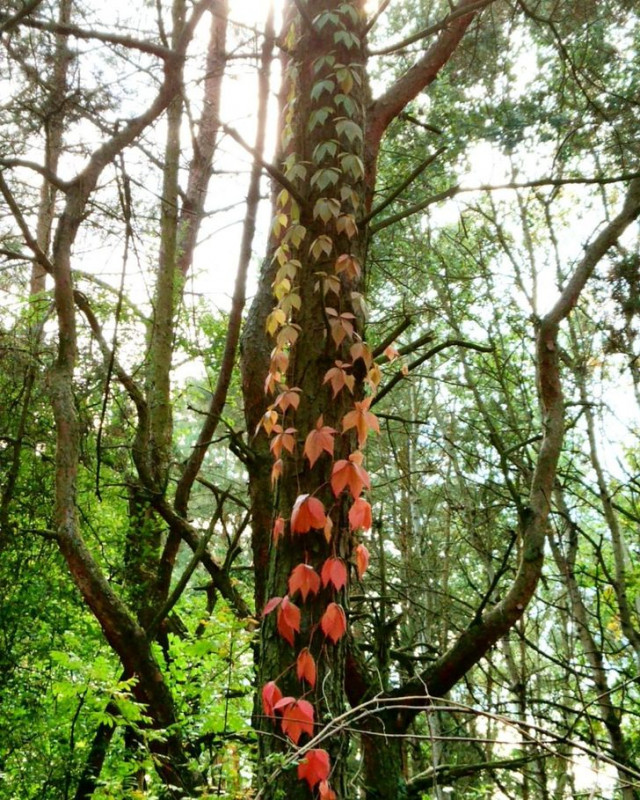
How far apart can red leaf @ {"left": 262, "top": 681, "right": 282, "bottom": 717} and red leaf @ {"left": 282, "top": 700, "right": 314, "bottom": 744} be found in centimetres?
5

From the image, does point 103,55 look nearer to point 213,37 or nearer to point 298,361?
point 298,361

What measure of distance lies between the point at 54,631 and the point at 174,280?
3.34 meters

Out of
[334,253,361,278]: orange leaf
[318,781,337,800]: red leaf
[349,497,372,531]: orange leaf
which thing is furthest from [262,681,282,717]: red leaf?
[334,253,361,278]: orange leaf

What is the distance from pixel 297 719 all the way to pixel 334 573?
44 cm

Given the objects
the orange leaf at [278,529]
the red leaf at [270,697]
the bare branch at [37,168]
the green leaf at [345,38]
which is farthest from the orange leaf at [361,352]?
the bare branch at [37,168]

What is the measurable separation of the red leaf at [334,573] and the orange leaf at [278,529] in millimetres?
212

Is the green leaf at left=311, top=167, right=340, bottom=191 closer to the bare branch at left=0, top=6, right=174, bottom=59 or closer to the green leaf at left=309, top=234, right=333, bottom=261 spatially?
the green leaf at left=309, top=234, right=333, bottom=261

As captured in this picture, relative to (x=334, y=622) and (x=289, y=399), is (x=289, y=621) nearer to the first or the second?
(x=334, y=622)

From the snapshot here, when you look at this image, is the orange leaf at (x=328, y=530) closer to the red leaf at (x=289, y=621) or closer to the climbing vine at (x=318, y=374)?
the climbing vine at (x=318, y=374)

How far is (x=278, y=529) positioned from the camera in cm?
228

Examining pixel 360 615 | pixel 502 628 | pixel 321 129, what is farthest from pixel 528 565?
pixel 321 129

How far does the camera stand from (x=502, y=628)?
2818 mm

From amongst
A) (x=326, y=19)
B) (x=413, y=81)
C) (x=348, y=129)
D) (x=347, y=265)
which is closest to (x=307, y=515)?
(x=347, y=265)

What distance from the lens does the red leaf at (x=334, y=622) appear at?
210 cm
